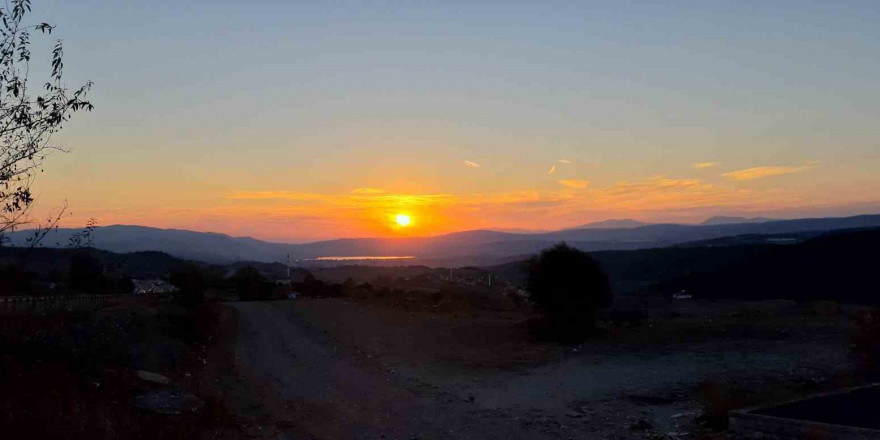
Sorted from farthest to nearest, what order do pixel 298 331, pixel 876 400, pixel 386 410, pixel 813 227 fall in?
pixel 813 227
pixel 298 331
pixel 386 410
pixel 876 400

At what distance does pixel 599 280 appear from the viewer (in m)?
27.0

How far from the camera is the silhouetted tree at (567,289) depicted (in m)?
24.8

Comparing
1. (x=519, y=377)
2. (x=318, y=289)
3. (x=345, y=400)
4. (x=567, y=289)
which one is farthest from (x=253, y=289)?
(x=345, y=400)

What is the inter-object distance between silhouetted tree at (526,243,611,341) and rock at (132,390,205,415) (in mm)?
13294

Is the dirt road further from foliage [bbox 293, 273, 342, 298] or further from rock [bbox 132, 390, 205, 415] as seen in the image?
foliage [bbox 293, 273, 342, 298]

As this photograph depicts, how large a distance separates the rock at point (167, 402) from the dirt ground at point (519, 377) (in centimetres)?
90

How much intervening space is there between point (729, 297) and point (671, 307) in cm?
1373

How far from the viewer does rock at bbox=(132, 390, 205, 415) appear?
42.0ft

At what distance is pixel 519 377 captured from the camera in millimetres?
18328

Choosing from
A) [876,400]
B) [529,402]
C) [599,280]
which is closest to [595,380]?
[529,402]

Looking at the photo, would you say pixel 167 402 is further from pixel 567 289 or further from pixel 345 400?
pixel 567 289

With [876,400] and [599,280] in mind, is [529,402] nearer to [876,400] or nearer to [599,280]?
[876,400]

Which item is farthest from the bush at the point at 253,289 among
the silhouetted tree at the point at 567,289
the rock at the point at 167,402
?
the rock at the point at 167,402

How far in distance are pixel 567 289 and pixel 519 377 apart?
826cm
